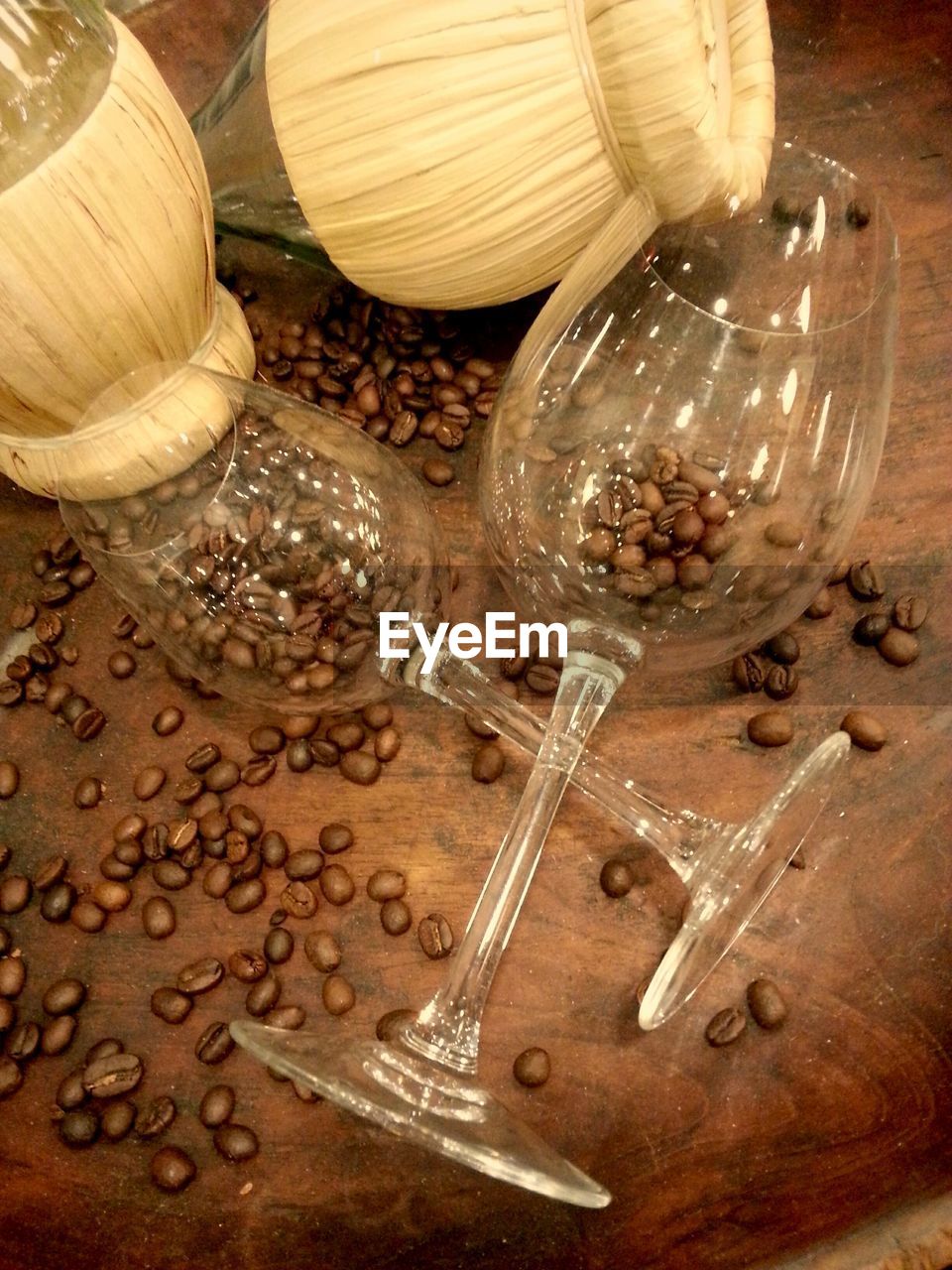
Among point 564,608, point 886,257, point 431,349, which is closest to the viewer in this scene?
point 886,257

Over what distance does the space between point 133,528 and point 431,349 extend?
0.42 metres

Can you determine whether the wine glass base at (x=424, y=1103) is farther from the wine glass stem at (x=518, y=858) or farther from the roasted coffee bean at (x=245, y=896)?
the roasted coffee bean at (x=245, y=896)

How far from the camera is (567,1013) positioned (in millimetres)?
850

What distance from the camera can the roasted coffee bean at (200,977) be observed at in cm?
87

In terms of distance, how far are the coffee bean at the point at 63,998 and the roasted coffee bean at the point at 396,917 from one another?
0.89 feet

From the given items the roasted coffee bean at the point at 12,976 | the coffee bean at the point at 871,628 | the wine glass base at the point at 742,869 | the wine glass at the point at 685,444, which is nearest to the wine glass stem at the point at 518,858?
the wine glass at the point at 685,444

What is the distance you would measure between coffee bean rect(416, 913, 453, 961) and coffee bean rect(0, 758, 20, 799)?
1.35 ft

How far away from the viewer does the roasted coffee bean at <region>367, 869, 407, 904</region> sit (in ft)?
2.90

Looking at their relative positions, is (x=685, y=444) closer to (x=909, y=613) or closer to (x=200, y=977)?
(x=909, y=613)

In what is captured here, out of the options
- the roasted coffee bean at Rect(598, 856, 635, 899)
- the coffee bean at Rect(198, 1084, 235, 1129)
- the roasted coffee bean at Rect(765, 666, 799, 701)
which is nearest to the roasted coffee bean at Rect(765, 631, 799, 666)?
the roasted coffee bean at Rect(765, 666, 799, 701)

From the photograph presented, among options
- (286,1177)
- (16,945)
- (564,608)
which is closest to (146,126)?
(564,608)

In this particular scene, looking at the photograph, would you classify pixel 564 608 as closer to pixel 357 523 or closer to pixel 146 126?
pixel 357 523

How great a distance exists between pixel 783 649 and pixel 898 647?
10cm

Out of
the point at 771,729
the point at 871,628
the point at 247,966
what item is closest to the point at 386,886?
the point at 247,966
